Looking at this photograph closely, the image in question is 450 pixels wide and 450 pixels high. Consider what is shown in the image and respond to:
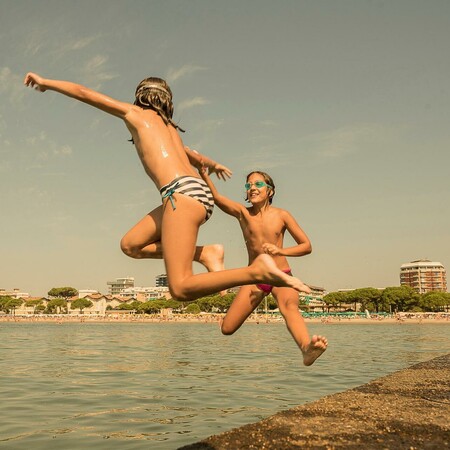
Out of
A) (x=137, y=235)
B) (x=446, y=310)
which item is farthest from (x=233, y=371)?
(x=446, y=310)

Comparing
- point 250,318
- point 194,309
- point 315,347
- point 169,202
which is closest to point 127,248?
point 169,202

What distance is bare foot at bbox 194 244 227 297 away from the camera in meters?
4.72

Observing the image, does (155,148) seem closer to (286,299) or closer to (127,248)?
(127,248)

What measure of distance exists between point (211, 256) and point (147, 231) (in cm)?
72

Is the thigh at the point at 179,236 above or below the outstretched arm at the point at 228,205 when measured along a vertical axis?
below

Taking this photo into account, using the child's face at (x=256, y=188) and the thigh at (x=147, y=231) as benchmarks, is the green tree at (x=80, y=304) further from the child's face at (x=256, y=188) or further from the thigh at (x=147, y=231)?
the thigh at (x=147, y=231)

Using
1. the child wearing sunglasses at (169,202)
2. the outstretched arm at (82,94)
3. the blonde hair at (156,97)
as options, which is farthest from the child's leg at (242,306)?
the outstretched arm at (82,94)

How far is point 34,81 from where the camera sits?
431 cm

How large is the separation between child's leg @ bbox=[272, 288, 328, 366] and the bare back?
2338mm

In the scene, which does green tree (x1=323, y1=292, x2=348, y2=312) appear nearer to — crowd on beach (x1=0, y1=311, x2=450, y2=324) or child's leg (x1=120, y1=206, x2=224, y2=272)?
crowd on beach (x1=0, y1=311, x2=450, y2=324)

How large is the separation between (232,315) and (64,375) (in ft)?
52.7

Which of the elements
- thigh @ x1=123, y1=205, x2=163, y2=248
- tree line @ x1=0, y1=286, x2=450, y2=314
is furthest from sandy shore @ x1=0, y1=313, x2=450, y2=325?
thigh @ x1=123, y1=205, x2=163, y2=248

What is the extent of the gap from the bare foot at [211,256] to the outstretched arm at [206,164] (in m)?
0.99

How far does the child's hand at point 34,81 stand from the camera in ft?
14.0
